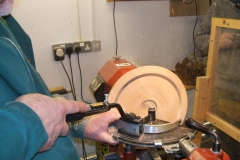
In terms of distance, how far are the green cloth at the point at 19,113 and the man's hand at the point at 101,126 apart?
0.03 meters

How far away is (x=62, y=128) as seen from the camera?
2.16 ft

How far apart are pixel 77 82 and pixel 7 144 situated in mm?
1375

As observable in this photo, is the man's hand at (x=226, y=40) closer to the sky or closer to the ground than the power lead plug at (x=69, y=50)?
closer to the sky

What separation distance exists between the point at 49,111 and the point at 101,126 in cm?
38

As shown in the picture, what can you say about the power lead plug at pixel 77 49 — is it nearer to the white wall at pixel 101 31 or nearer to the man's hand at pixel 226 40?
the white wall at pixel 101 31

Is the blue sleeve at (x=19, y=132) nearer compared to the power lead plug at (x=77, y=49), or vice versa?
the blue sleeve at (x=19, y=132)

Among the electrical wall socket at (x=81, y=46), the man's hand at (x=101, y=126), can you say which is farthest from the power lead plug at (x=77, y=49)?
the man's hand at (x=101, y=126)

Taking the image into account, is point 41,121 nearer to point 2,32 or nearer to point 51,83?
point 2,32

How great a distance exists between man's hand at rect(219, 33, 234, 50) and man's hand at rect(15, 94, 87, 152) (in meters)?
0.93

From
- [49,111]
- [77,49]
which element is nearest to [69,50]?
[77,49]

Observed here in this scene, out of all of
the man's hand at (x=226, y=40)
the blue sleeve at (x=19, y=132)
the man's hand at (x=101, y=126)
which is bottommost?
the man's hand at (x=101, y=126)

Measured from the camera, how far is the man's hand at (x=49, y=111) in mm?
586

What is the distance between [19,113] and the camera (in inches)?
21.2

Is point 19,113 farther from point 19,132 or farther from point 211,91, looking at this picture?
point 211,91
